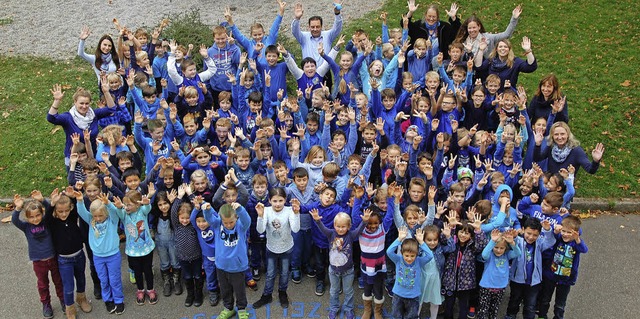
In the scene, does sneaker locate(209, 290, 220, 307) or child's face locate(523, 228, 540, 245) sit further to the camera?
sneaker locate(209, 290, 220, 307)

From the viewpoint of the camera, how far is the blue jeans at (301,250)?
7910mm

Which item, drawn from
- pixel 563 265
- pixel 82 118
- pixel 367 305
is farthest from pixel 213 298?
pixel 563 265

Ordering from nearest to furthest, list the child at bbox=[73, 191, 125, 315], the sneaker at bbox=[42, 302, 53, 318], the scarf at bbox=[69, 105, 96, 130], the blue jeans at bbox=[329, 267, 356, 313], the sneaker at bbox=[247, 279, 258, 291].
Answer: the child at bbox=[73, 191, 125, 315] → the blue jeans at bbox=[329, 267, 356, 313] → the sneaker at bbox=[42, 302, 53, 318] → the sneaker at bbox=[247, 279, 258, 291] → the scarf at bbox=[69, 105, 96, 130]

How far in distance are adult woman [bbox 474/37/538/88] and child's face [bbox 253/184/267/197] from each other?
14.5ft

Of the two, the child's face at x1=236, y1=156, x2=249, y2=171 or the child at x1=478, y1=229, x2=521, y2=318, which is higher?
the child's face at x1=236, y1=156, x2=249, y2=171

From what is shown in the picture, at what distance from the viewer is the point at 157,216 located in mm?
7875

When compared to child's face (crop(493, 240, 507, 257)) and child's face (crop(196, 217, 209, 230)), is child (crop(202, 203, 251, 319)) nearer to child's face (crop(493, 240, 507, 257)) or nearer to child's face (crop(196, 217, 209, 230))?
child's face (crop(196, 217, 209, 230))

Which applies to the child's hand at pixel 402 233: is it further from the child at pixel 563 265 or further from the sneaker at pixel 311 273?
the sneaker at pixel 311 273

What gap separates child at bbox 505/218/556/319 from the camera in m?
6.94

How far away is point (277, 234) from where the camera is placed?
24.6ft

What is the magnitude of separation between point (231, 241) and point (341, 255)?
4.38ft

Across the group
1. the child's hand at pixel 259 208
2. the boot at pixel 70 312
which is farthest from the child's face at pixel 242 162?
the boot at pixel 70 312

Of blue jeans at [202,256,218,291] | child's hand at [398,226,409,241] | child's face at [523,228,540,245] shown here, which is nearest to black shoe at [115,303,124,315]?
blue jeans at [202,256,218,291]

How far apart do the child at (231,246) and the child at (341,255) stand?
0.89 metres
